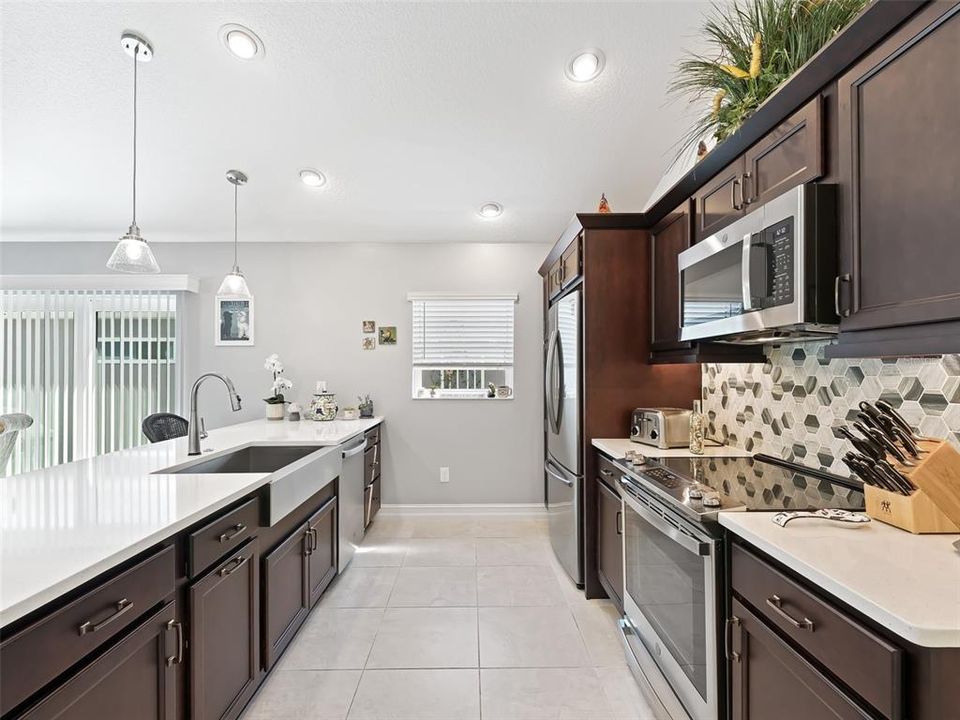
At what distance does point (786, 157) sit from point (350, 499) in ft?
9.53

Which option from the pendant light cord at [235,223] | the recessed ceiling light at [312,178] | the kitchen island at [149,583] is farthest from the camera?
the pendant light cord at [235,223]

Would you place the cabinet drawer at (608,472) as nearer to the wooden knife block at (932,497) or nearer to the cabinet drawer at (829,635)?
the cabinet drawer at (829,635)

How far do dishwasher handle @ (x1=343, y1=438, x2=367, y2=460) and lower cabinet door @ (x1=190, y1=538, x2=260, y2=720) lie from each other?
1147 mm

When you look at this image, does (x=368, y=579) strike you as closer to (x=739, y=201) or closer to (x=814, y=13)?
(x=739, y=201)

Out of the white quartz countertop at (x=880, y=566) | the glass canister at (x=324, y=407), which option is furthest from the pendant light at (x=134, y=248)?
the white quartz countertop at (x=880, y=566)

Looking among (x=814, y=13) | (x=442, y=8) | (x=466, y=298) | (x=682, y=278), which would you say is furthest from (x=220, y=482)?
(x=466, y=298)

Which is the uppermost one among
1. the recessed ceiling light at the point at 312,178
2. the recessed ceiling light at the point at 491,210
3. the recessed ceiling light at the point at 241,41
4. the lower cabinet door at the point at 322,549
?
the recessed ceiling light at the point at 241,41

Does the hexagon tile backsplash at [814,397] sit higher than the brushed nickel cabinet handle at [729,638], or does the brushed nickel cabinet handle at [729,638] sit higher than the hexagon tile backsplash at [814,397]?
the hexagon tile backsplash at [814,397]

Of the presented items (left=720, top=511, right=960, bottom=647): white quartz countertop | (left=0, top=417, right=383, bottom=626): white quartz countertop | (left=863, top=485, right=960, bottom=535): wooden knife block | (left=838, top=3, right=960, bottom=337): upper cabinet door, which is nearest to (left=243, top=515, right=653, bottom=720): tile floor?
(left=0, top=417, right=383, bottom=626): white quartz countertop

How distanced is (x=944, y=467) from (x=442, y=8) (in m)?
2.61

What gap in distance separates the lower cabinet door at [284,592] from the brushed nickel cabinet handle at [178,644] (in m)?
0.52

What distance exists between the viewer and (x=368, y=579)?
113 inches

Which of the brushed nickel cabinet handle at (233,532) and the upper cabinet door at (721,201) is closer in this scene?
the brushed nickel cabinet handle at (233,532)

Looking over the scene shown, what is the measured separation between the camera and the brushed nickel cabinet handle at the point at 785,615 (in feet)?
3.21
